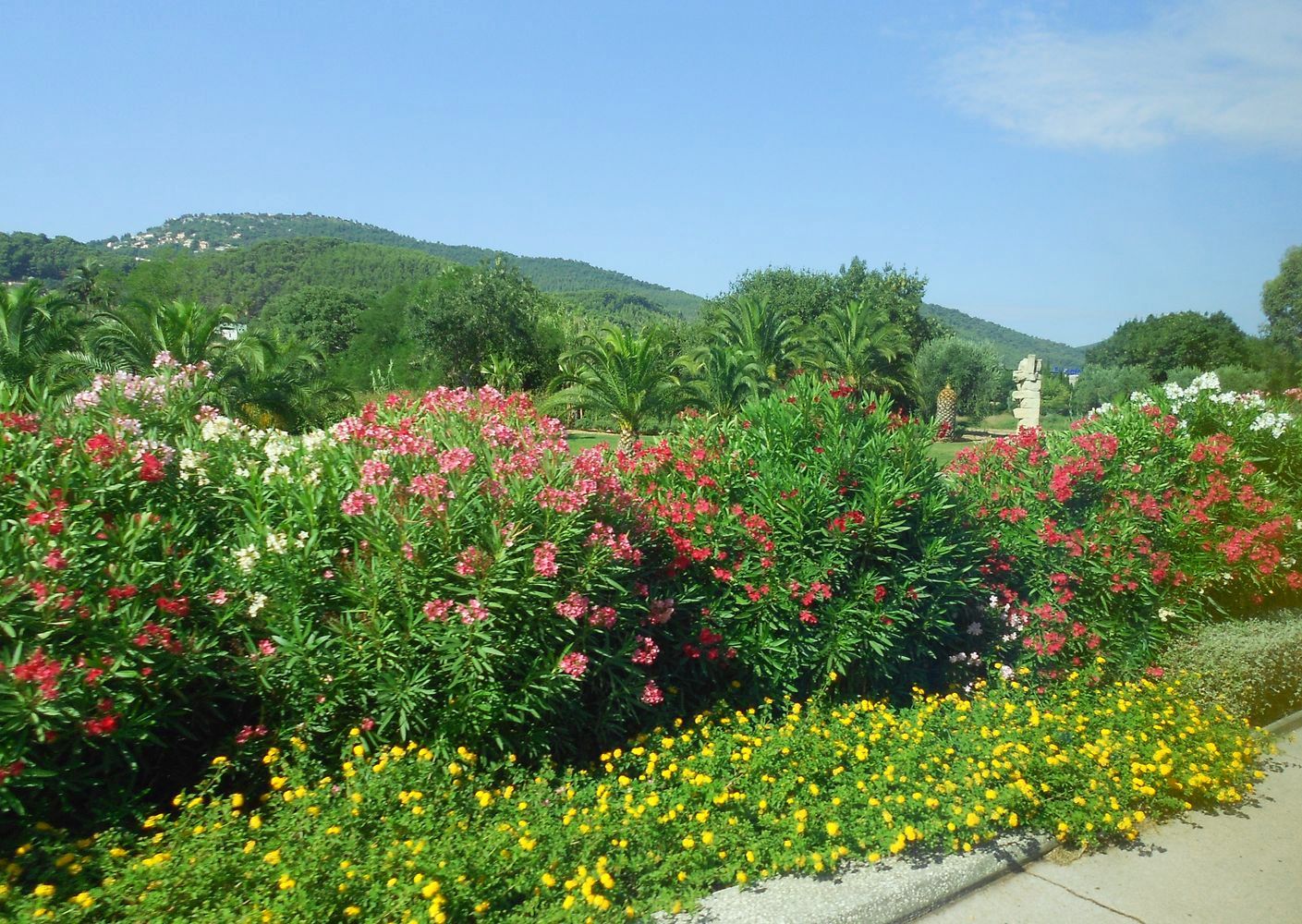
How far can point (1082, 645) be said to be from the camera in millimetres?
6094

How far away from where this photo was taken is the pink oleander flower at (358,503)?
3867 millimetres

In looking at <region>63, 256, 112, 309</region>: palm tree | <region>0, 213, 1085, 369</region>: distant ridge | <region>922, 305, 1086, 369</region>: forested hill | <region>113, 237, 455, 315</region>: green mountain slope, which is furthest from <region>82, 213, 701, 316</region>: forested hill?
<region>63, 256, 112, 309</region>: palm tree

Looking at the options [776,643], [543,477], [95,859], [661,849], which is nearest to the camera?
[95,859]

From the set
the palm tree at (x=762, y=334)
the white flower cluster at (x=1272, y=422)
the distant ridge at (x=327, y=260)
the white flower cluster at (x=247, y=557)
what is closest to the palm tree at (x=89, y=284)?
the distant ridge at (x=327, y=260)

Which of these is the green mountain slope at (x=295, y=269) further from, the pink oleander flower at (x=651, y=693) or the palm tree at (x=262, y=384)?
the pink oleander flower at (x=651, y=693)

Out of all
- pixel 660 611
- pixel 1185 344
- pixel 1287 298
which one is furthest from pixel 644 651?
pixel 1185 344

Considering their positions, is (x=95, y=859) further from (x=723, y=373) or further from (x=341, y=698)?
(x=723, y=373)

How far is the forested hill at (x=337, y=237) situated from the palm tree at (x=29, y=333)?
106860mm

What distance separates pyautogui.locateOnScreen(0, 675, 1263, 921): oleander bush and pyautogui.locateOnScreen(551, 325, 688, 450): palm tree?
53.5 feet

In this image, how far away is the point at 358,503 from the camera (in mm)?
3881

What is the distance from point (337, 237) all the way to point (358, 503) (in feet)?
440

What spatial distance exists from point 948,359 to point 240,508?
4948cm

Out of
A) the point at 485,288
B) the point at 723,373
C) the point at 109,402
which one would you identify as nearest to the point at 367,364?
the point at 485,288

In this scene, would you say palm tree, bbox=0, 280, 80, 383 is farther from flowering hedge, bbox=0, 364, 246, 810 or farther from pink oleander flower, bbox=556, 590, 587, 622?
pink oleander flower, bbox=556, 590, 587, 622
